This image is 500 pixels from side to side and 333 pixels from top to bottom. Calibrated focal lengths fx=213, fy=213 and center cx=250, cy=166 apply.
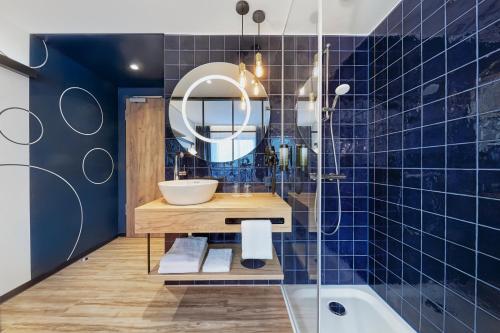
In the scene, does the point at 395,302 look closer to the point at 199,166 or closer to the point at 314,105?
the point at 314,105

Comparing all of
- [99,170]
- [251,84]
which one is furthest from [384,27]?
[99,170]

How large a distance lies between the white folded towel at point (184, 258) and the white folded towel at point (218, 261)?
0.19ft

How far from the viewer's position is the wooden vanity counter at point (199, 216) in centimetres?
139

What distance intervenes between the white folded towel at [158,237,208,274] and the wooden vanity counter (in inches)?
10.4

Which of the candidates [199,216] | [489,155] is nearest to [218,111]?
[199,216]

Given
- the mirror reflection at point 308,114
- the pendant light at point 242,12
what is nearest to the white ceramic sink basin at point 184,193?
the mirror reflection at point 308,114

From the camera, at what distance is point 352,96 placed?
194 cm

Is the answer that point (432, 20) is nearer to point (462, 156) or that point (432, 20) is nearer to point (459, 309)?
point (462, 156)

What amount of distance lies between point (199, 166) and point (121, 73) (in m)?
1.92

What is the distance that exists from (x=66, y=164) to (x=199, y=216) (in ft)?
6.64

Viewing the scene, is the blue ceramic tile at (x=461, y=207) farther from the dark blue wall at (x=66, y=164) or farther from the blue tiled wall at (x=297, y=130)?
the dark blue wall at (x=66, y=164)

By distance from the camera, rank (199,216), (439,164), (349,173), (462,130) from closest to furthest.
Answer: (462,130) < (439,164) < (199,216) < (349,173)

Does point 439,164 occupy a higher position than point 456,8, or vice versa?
point 456,8

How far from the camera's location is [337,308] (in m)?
1.74
